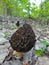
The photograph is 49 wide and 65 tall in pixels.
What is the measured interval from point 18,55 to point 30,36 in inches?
8.8

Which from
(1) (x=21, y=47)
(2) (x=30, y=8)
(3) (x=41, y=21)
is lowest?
(3) (x=41, y=21)

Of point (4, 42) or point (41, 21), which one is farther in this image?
point (41, 21)

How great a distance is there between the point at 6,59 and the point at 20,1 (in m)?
3.34

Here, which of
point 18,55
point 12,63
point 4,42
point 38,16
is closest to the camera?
point 12,63

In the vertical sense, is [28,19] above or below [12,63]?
below

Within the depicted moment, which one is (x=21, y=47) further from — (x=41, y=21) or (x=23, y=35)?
(x=41, y=21)

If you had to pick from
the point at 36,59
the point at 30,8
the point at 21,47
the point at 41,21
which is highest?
the point at 21,47

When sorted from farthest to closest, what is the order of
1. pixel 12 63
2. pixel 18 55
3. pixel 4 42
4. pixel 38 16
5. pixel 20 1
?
1. pixel 38 16
2. pixel 20 1
3. pixel 4 42
4. pixel 18 55
5. pixel 12 63

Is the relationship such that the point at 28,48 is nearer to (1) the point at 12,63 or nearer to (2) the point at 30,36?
(2) the point at 30,36

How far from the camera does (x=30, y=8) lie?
499 cm

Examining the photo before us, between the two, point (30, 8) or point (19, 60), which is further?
point (30, 8)

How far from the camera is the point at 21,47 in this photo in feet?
5.85

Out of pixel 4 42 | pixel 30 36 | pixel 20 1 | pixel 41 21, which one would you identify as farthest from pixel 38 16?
pixel 30 36

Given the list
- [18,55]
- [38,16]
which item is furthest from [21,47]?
[38,16]
